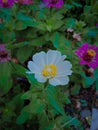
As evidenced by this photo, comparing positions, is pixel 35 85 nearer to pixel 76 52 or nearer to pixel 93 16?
pixel 76 52

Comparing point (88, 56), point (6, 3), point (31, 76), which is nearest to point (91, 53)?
point (88, 56)

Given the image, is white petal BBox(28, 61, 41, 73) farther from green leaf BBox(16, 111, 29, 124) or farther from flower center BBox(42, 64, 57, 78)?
green leaf BBox(16, 111, 29, 124)

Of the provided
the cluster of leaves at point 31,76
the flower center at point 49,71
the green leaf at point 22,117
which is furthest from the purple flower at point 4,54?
the flower center at point 49,71

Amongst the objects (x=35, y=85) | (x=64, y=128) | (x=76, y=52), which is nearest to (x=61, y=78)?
(x=35, y=85)

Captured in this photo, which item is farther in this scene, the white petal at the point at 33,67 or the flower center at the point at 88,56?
the flower center at the point at 88,56

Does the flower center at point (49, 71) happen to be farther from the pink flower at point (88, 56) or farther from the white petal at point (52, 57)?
the pink flower at point (88, 56)

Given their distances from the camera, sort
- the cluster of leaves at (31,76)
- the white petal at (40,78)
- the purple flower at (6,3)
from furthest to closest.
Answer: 1. the purple flower at (6,3)
2. the cluster of leaves at (31,76)
3. the white petal at (40,78)

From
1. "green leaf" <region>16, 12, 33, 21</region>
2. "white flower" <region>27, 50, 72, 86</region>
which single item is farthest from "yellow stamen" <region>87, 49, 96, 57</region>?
"green leaf" <region>16, 12, 33, 21</region>

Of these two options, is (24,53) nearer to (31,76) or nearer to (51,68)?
(31,76)
